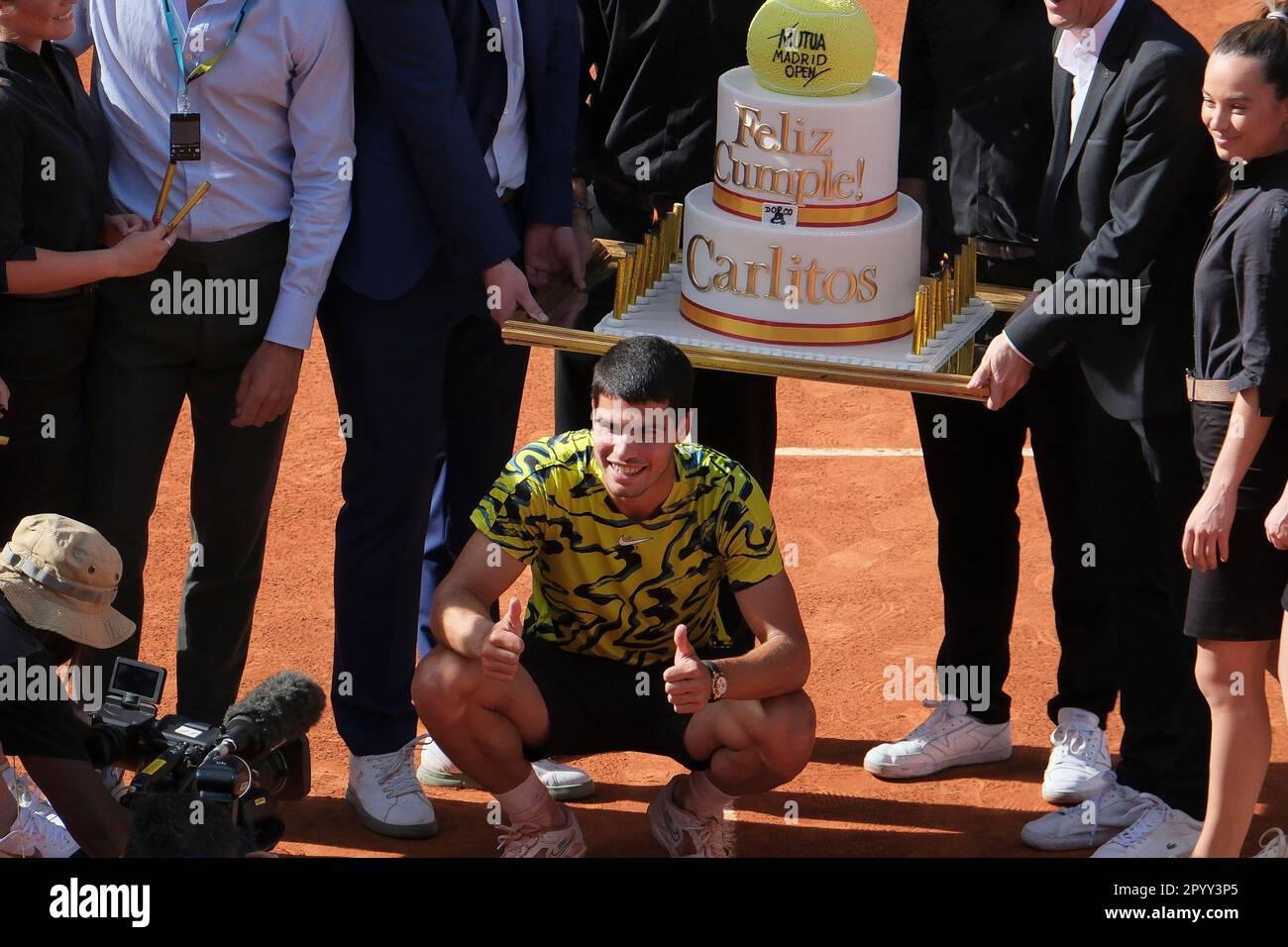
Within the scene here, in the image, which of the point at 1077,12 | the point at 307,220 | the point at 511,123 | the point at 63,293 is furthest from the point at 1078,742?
the point at 63,293

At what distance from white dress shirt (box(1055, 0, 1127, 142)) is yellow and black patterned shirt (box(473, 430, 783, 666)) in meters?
1.56

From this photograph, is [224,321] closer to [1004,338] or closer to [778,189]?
[778,189]

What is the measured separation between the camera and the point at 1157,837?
5.77 meters

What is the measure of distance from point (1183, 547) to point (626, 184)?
2560mm

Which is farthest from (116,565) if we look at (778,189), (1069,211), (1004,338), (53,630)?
(1069,211)

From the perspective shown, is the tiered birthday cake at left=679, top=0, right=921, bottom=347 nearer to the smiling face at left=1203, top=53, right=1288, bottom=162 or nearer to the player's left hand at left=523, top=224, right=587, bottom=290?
the player's left hand at left=523, top=224, right=587, bottom=290

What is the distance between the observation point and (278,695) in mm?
4492

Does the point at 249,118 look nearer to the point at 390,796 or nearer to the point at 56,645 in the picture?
the point at 56,645

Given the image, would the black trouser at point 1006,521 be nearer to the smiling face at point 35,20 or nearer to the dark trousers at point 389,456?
the dark trousers at point 389,456

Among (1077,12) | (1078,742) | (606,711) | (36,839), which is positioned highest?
(1077,12)

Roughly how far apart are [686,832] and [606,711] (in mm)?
462

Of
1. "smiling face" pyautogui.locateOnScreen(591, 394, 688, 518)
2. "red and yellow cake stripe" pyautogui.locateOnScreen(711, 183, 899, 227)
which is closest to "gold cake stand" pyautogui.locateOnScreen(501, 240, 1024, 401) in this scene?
"smiling face" pyautogui.locateOnScreen(591, 394, 688, 518)

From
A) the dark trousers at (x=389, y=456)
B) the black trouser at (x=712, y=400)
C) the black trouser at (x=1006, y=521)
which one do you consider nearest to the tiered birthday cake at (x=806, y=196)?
the black trouser at (x=1006, y=521)
